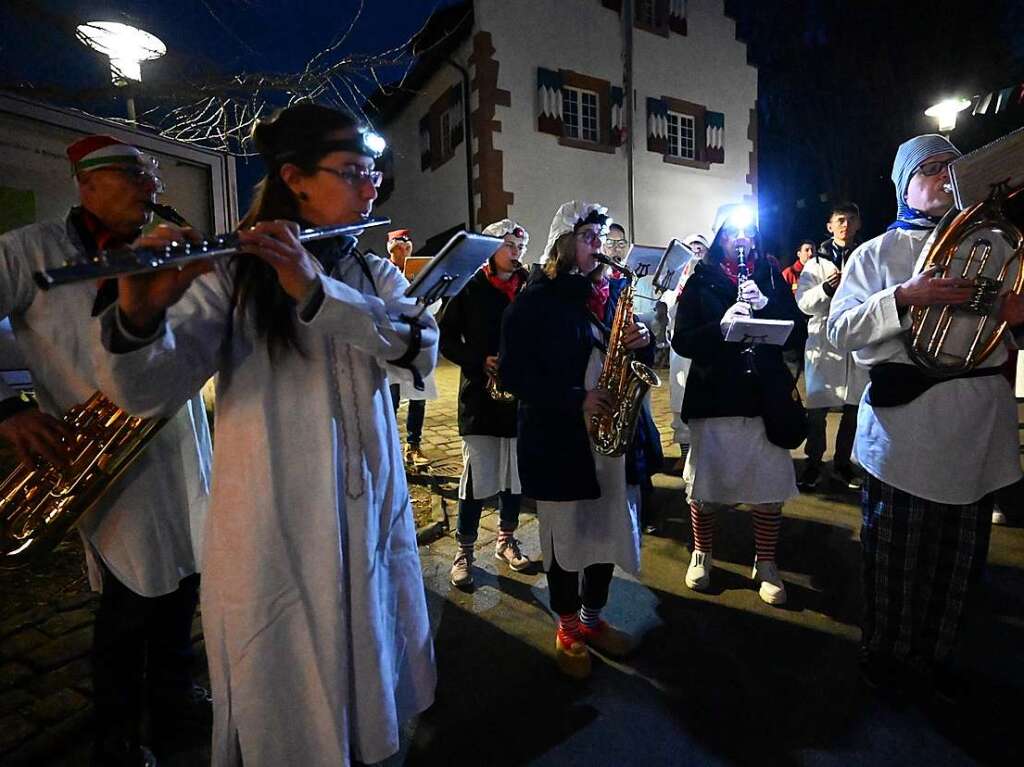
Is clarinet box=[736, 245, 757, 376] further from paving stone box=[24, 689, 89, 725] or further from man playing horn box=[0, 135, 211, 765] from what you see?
paving stone box=[24, 689, 89, 725]

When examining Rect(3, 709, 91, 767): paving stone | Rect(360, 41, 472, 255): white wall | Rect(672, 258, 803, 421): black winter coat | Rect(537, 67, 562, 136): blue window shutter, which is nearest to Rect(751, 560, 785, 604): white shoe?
Rect(672, 258, 803, 421): black winter coat

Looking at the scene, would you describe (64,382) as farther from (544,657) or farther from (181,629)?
(544,657)

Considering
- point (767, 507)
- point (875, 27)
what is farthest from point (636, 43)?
point (767, 507)

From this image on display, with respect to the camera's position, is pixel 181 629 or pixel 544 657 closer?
pixel 181 629

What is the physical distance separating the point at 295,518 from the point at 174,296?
0.65m

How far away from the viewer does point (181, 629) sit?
8.14 ft

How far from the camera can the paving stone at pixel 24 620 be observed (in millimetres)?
3168

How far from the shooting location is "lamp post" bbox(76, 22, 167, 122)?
4344 mm

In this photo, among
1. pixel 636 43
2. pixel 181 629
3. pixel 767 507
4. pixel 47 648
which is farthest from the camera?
pixel 636 43

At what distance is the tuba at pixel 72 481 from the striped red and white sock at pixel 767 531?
3.19 metres


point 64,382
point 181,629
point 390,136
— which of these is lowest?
point 181,629

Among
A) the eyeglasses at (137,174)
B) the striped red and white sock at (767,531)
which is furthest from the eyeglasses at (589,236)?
the striped red and white sock at (767,531)

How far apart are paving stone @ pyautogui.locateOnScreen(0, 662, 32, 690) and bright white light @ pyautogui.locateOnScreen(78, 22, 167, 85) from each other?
14.1 feet

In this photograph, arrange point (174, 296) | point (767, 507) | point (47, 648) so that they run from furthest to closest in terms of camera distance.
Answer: point (767, 507) → point (47, 648) → point (174, 296)
